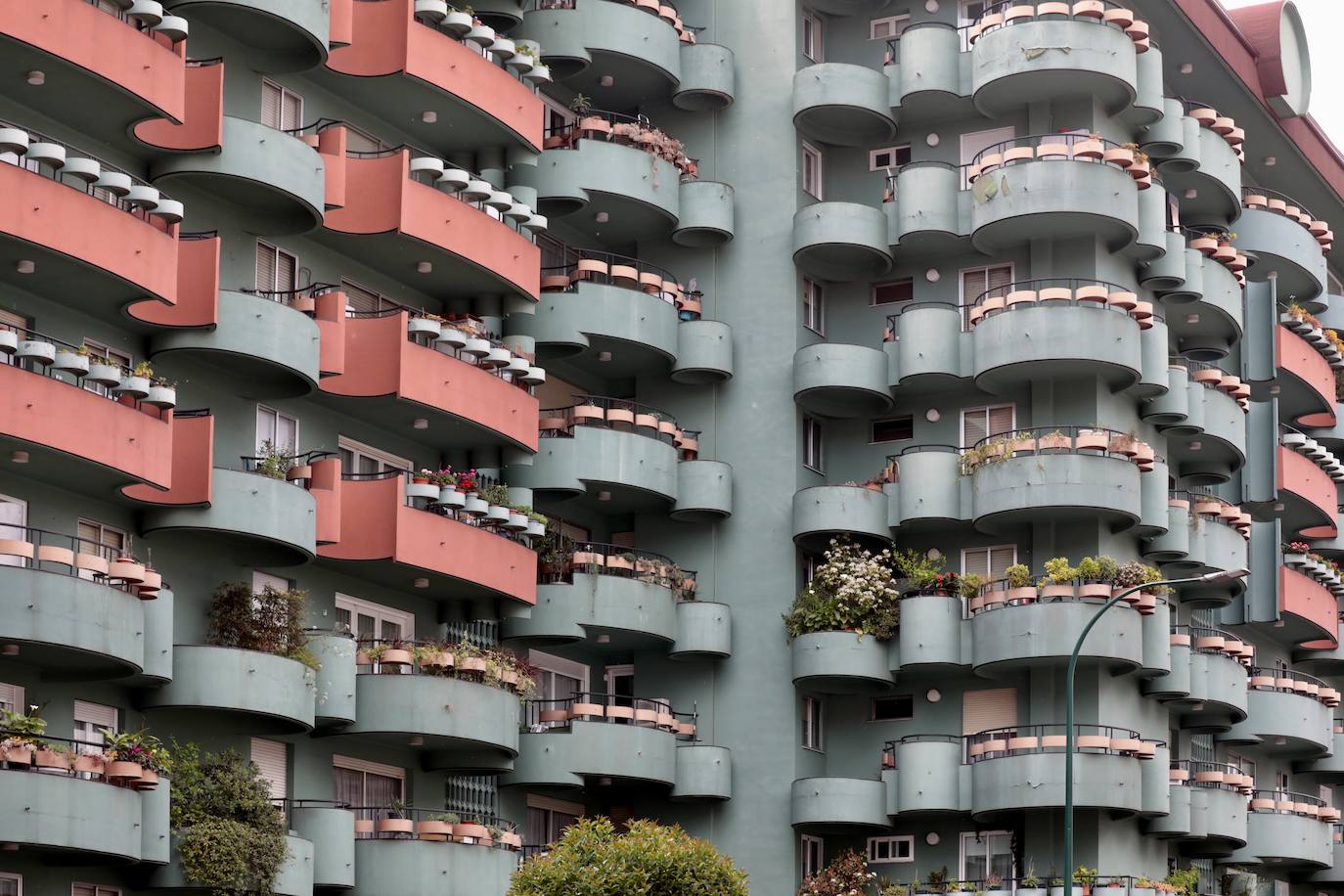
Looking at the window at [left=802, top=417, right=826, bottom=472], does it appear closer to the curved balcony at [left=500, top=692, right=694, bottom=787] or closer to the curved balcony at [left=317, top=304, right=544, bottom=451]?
the curved balcony at [left=500, top=692, right=694, bottom=787]

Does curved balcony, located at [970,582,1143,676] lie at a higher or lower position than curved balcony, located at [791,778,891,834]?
higher

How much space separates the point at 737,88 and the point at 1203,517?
54.8 ft

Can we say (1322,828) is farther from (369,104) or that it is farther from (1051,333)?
(369,104)

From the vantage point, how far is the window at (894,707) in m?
59.8

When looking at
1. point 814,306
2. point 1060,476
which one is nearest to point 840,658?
point 1060,476

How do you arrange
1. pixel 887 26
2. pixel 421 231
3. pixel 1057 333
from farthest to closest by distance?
pixel 887 26
pixel 1057 333
pixel 421 231

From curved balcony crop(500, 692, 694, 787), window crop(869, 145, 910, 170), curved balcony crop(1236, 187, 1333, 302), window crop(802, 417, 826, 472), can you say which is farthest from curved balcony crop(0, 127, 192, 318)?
curved balcony crop(1236, 187, 1333, 302)

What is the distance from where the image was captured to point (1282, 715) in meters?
67.0

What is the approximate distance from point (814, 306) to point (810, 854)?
14350 millimetres

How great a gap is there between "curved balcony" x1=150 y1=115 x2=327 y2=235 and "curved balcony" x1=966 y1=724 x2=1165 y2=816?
20.5 meters

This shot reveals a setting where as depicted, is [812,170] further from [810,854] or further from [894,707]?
[810,854]

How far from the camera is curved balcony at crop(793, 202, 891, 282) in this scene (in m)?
60.8

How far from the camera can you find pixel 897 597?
58594 millimetres

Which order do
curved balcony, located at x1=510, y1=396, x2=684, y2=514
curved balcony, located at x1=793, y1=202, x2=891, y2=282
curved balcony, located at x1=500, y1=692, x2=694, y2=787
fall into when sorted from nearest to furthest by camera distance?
curved balcony, located at x1=500, y1=692, x2=694, y2=787
curved balcony, located at x1=510, y1=396, x2=684, y2=514
curved balcony, located at x1=793, y1=202, x2=891, y2=282
